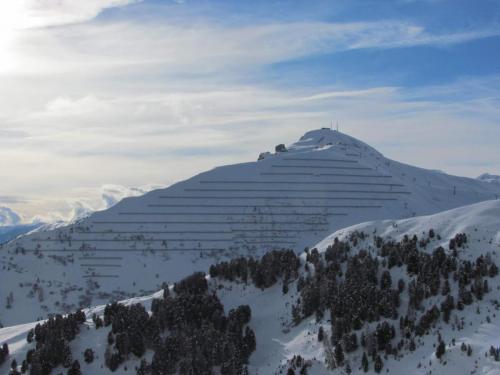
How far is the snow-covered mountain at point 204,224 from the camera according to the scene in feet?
395

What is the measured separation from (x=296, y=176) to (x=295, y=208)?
1355cm

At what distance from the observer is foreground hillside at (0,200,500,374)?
44656 millimetres

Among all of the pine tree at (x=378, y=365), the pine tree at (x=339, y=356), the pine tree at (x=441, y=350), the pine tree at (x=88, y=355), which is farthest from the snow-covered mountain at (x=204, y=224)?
the pine tree at (x=441, y=350)

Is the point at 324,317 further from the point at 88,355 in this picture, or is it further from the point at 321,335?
the point at 88,355

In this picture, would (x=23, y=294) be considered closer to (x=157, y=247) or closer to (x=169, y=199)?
(x=157, y=247)

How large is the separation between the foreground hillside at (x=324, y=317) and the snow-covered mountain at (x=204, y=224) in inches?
2280

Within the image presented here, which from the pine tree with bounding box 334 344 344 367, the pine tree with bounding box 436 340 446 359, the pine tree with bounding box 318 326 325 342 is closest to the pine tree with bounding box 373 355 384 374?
the pine tree with bounding box 334 344 344 367

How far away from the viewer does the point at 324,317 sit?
51.7 m

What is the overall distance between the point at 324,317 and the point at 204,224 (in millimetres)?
92896

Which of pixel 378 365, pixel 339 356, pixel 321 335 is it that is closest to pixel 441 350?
pixel 378 365

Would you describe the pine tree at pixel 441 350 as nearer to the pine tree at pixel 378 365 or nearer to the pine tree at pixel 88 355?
the pine tree at pixel 378 365

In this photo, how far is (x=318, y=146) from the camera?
7328 inches

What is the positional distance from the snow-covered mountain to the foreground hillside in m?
57.9

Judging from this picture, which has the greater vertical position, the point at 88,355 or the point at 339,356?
the point at 339,356
